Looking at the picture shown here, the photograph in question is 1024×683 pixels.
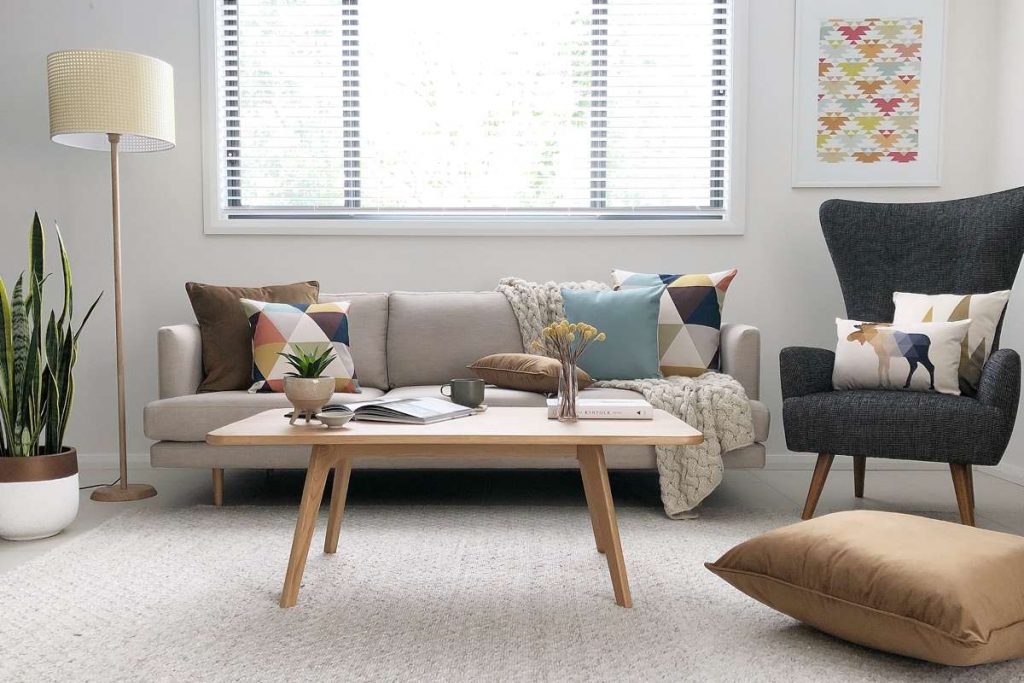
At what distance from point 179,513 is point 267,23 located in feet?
7.26

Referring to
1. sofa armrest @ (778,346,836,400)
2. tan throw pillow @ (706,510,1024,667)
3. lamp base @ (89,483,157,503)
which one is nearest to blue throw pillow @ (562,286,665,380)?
sofa armrest @ (778,346,836,400)

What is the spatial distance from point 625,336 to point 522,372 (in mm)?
478

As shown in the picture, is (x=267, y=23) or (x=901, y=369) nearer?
(x=901, y=369)

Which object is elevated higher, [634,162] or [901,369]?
[634,162]

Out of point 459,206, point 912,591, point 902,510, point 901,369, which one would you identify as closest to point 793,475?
point 902,510

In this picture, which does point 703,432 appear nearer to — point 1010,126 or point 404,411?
point 404,411

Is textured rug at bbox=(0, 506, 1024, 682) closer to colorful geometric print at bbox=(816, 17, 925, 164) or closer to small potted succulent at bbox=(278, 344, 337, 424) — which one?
small potted succulent at bbox=(278, 344, 337, 424)

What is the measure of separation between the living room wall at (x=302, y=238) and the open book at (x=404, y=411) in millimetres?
1753

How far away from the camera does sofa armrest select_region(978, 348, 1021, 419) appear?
2.60 m

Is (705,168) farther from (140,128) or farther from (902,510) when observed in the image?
(140,128)

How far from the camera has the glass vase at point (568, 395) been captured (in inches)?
81.9

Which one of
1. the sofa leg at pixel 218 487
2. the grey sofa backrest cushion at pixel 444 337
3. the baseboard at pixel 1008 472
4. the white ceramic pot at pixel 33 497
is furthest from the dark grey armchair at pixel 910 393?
the white ceramic pot at pixel 33 497

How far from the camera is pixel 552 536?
261 centimetres

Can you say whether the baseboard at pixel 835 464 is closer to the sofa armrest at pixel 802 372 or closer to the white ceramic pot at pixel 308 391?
the sofa armrest at pixel 802 372
